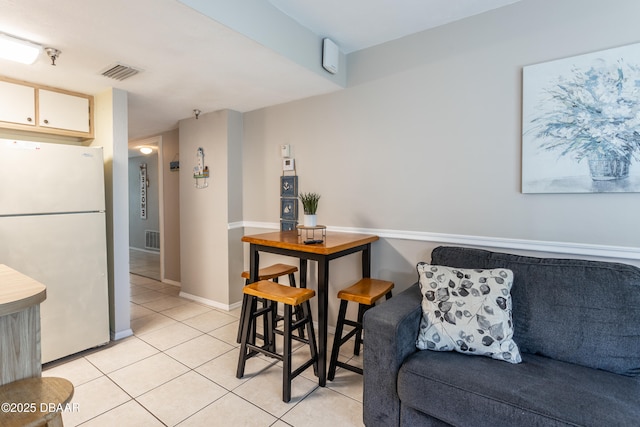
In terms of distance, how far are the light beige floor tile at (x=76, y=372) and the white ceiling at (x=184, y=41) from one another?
2.18 meters

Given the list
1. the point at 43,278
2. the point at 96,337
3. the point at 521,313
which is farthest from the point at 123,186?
the point at 521,313

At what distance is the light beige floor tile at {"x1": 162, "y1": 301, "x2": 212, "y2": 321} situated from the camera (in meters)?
3.31

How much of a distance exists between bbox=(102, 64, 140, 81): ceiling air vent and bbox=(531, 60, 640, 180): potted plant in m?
2.83

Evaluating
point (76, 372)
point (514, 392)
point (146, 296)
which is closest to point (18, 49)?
point (76, 372)

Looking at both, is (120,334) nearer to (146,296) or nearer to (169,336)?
(169,336)

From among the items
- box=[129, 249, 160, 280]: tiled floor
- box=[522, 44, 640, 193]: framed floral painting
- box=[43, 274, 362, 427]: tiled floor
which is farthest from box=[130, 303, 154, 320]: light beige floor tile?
box=[522, 44, 640, 193]: framed floral painting

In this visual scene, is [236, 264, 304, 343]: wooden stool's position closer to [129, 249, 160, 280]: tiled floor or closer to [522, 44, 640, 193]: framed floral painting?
[522, 44, 640, 193]: framed floral painting

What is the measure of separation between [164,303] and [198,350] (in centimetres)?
140

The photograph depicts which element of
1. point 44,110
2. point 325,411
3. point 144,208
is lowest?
point 325,411

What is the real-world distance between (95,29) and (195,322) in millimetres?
2529

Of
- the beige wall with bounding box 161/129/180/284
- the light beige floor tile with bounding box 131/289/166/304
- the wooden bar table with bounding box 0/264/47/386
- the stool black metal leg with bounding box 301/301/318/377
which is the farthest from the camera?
the beige wall with bounding box 161/129/180/284

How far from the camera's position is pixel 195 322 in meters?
3.15

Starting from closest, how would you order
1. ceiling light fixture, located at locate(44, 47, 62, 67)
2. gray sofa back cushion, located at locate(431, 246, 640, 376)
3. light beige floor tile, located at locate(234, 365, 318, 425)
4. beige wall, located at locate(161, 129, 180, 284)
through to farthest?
gray sofa back cushion, located at locate(431, 246, 640, 376), light beige floor tile, located at locate(234, 365, 318, 425), ceiling light fixture, located at locate(44, 47, 62, 67), beige wall, located at locate(161, 129, 180, 284)

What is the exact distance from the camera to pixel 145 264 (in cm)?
583
